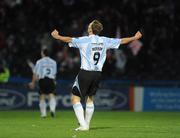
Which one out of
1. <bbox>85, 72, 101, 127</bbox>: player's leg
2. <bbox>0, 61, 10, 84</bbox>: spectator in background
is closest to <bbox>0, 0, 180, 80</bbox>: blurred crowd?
<bbox>0, 61, 10, 84</bbox>: spectator in background

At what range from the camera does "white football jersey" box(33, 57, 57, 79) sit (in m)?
23.3

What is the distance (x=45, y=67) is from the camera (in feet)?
76.7

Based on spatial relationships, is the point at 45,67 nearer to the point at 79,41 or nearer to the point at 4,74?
the point at 4,74

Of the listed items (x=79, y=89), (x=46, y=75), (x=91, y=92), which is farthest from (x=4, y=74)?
(x=79, y=89)

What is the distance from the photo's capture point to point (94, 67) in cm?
1566

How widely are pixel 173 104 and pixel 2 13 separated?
10147 mm

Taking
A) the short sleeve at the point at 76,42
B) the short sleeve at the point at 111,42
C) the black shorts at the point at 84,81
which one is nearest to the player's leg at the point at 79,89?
the black shorts at the point at 84,81

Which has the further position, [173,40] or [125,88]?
[173,40]

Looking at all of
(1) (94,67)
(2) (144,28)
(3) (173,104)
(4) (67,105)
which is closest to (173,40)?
(2) (144,28)

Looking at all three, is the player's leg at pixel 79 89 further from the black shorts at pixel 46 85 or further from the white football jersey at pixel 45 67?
the black shorts at pixel 46 85

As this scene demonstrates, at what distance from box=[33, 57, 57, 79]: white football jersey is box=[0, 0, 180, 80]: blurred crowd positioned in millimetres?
6487

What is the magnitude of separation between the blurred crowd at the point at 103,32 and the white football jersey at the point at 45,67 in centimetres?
649

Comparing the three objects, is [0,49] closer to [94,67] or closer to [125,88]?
[125,88]

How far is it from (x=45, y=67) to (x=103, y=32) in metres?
8.73
